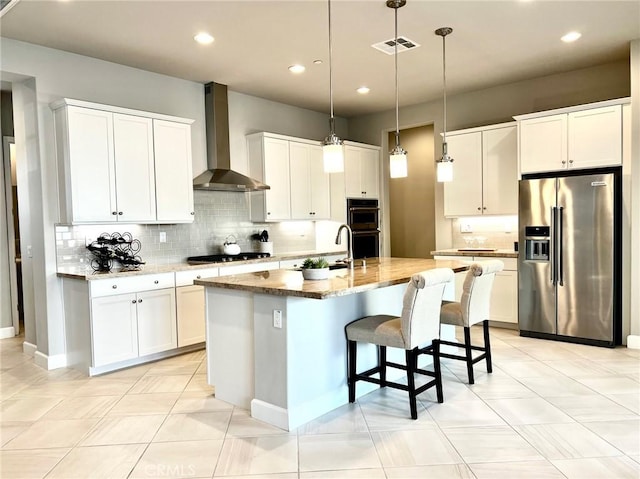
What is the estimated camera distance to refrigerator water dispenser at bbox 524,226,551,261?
478 centimetres

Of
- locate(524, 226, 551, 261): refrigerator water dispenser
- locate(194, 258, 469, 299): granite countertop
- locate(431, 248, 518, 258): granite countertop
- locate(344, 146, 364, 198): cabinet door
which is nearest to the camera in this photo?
locate(194, 258, 469, 299): granite countertop

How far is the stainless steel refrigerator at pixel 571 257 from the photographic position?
4.46 meters

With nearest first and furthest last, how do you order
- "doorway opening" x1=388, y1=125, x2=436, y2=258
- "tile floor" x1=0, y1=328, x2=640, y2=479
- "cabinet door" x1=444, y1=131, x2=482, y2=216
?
1. "tile floor" x1=0, y1=328, x2=640, y2=479
2. "cabinet door" x1=444, y1=131, x2=482, y2=216
3. "doorway opening" x1=388, y1=125, x2=436, y2=258

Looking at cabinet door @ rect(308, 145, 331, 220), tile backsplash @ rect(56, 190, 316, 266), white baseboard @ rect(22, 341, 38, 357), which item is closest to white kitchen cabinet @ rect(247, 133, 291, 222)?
tile backsplash @ rect(56, 190, 316, 266)

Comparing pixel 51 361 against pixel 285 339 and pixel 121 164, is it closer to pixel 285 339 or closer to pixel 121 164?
pixel 121 164

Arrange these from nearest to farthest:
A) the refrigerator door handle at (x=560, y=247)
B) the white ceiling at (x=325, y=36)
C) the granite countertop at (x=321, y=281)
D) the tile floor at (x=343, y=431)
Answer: the tile floor at (x=343, y=431), the granite countertop at (x=321, y=281), the white ceiling at (x=325, y=36), the refrigerator door handle at (x=560, y=247)

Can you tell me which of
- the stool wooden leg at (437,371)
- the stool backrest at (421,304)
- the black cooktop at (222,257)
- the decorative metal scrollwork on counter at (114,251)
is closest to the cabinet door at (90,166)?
the decorative metal scrollwork on counter at (114,251)

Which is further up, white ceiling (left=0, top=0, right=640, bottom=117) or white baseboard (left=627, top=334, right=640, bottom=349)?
white ceiling (left=0, top=0, right=640, bottom=117)

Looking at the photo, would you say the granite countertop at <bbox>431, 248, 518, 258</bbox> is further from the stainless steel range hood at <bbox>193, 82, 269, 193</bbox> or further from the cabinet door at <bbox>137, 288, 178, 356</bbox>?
the cabinet door at <bbox>137, 288, 178, 356</bbox>

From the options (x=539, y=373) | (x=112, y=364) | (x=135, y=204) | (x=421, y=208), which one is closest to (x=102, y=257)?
(x=135, y=204)

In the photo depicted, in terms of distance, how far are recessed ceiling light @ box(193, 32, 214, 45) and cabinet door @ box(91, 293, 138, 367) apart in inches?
90.6

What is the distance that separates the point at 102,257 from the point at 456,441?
3.33m

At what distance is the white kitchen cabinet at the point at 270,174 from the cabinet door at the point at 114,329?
2067 mm

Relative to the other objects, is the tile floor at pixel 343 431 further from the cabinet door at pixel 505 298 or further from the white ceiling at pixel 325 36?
the white ceiling at pixel 325 36
